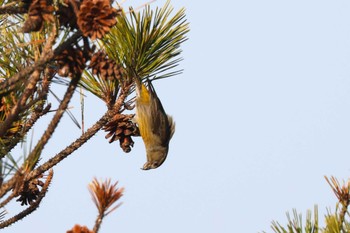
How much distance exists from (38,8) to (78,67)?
0.28 m

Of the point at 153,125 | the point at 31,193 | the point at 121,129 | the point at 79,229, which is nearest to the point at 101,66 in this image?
the point at 79,229

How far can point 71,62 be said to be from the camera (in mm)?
2293

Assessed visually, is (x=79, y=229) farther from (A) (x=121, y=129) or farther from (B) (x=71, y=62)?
(A) (x=121, y=129)

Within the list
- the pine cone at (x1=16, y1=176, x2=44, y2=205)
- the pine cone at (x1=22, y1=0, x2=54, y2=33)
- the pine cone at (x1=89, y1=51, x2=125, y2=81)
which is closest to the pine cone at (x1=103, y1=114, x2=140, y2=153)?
the pine cone at (x1=16, y1=176, x2=44, y2=205)

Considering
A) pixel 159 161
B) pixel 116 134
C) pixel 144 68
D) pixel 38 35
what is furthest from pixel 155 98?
pixel 38 35

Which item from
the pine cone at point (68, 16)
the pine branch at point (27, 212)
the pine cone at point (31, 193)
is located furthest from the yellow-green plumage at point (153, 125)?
the pine cone at point (68, 16)

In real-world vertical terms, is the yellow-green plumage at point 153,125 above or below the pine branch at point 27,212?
above

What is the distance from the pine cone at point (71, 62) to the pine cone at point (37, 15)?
14 cm

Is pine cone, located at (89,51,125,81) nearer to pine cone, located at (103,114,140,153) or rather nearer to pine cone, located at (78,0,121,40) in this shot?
pine cone, located at (78,0,121,40)

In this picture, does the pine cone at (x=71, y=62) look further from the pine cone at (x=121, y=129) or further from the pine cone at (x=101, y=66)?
the pine cone at (x=121, y=129)

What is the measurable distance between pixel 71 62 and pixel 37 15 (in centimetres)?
23

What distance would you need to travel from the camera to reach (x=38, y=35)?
11.6ft

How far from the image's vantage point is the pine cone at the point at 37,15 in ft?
7.69

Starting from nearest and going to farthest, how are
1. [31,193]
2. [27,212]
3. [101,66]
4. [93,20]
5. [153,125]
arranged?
[93,20] < [101,66] < [27,212] < [31,193] < [153,125]
